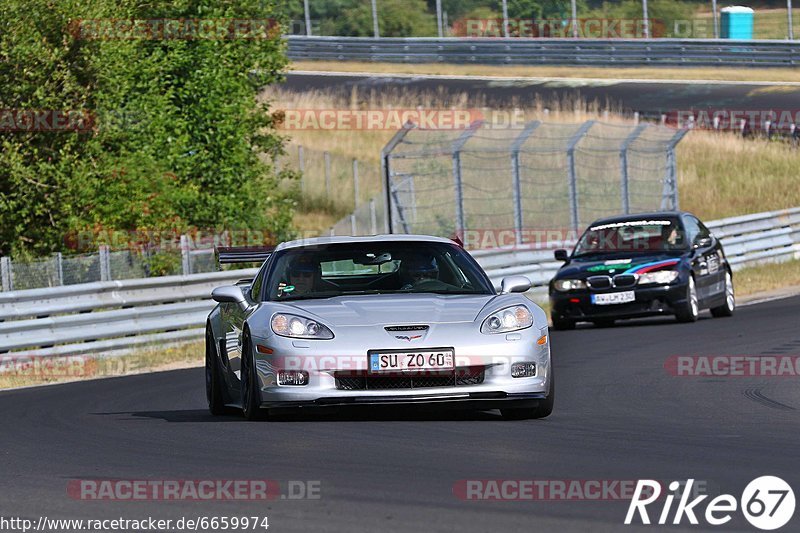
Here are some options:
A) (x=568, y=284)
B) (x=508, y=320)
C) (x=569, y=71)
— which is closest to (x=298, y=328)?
(x=508, y=320)

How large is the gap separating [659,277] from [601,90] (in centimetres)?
2835

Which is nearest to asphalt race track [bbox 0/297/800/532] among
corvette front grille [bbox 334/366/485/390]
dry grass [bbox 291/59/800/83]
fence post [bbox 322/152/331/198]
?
corvette front grille [bbox 334/366/485/390]

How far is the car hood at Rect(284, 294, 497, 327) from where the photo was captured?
31.5 feet

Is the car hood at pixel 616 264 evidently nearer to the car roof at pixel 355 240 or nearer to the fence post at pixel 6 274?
the fence post at pixel 6 274

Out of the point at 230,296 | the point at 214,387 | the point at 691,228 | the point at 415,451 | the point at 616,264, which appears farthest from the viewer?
the point at 691,228

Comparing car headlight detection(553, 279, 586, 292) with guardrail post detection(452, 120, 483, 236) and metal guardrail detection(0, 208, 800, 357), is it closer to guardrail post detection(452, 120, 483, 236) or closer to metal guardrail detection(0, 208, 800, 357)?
metal guardrail detection(0, 208, 800, 357)

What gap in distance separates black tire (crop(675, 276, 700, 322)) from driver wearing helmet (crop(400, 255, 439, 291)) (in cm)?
899

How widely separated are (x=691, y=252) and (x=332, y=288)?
10135 millimetres

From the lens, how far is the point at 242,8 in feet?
96.0

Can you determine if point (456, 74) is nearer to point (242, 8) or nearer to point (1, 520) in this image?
point (242, 8)

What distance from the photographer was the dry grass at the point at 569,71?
47.1 meters

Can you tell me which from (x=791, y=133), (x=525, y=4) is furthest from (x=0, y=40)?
(x=525, y=4)

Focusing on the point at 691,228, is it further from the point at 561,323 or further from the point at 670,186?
the point at 670,186

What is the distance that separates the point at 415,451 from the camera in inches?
327
